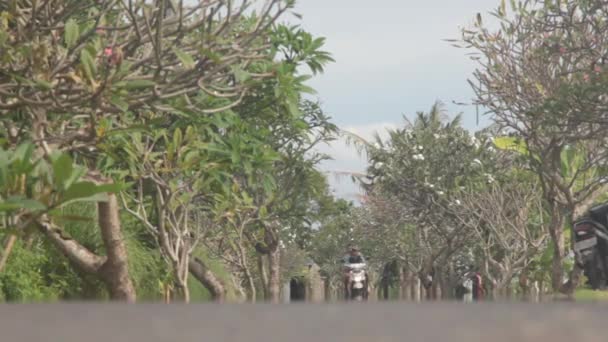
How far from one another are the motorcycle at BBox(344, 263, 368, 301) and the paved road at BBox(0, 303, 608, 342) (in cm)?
2851

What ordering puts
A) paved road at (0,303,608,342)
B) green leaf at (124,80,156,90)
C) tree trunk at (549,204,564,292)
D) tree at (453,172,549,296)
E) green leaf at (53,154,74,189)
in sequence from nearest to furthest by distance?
paved road at (0,303,608,342)
green leaf at (53,154,74,189)
green leaf at (124,80,156,90)
tree trunk at (549,204,564,292)
tree at (453,172,549,296)

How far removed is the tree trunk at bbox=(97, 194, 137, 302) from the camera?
12.3 meters

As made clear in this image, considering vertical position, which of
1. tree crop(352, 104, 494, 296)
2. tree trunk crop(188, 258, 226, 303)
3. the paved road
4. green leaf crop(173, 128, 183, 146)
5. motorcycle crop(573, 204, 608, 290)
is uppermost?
tree crop(352, 104, 494, 296)

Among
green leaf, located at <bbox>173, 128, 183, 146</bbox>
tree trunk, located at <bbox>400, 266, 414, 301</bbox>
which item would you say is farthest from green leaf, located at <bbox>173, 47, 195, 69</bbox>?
tree trunk, located at <bbox>400, 266, 414, 301</bbox>

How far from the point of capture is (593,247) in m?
17.7

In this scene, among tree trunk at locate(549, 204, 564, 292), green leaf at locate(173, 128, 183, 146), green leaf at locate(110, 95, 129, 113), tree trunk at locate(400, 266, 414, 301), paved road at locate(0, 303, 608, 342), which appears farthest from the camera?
tree trunk at locate(400, 266, 414, 301)

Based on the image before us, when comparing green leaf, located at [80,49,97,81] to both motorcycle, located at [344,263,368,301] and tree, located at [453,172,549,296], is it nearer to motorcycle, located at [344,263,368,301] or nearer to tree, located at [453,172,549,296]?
motorcycle, located at [344,263,368,301]

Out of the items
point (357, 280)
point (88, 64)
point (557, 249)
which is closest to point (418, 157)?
point (357, 280)

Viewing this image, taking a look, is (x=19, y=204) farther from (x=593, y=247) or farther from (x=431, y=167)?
(x=431, y=167)

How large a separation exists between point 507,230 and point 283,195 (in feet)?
28.4

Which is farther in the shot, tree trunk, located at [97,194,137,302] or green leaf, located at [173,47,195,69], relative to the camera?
tree trunk, located at [97,194,137,302]

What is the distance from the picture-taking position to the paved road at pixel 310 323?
1633 mm

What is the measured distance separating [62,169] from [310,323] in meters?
3.06

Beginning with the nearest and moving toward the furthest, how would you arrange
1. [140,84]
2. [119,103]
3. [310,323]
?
[310,323] < [119,103] < [140,84]
